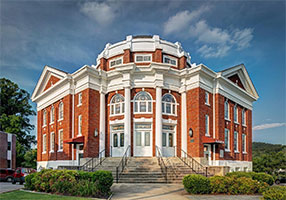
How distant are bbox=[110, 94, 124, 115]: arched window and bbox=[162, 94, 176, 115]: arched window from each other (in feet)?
11.7

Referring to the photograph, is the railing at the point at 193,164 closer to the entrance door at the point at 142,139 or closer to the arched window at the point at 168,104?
the entrance door at the point at 142,139

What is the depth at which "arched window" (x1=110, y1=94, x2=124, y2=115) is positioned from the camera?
2368cm

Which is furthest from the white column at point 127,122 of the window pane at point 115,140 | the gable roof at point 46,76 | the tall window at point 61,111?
the tall window at point 61,111

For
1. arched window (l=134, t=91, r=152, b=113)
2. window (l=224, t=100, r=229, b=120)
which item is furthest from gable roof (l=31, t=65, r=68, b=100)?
window (l=224, t=100, r=229, b=120)

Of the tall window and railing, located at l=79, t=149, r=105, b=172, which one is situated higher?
the tall window

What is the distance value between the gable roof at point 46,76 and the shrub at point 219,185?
18860 millimetres

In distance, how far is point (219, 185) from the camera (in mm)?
13172

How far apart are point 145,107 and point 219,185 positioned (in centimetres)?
1128

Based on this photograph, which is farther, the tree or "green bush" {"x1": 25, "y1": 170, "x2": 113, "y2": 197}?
the tree

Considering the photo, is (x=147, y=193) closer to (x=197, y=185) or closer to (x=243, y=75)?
(x=197, y=185)

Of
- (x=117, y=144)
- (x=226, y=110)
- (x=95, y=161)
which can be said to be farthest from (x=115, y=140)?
(x=226, y=110)

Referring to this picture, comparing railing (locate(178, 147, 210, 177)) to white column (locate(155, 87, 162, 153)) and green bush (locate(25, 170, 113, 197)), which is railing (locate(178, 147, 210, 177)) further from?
green bush (locate(25, 170, 113, 197))

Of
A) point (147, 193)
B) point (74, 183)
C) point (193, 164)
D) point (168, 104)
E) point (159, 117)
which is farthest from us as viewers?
point (168, 104)

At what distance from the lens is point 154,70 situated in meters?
23.2
